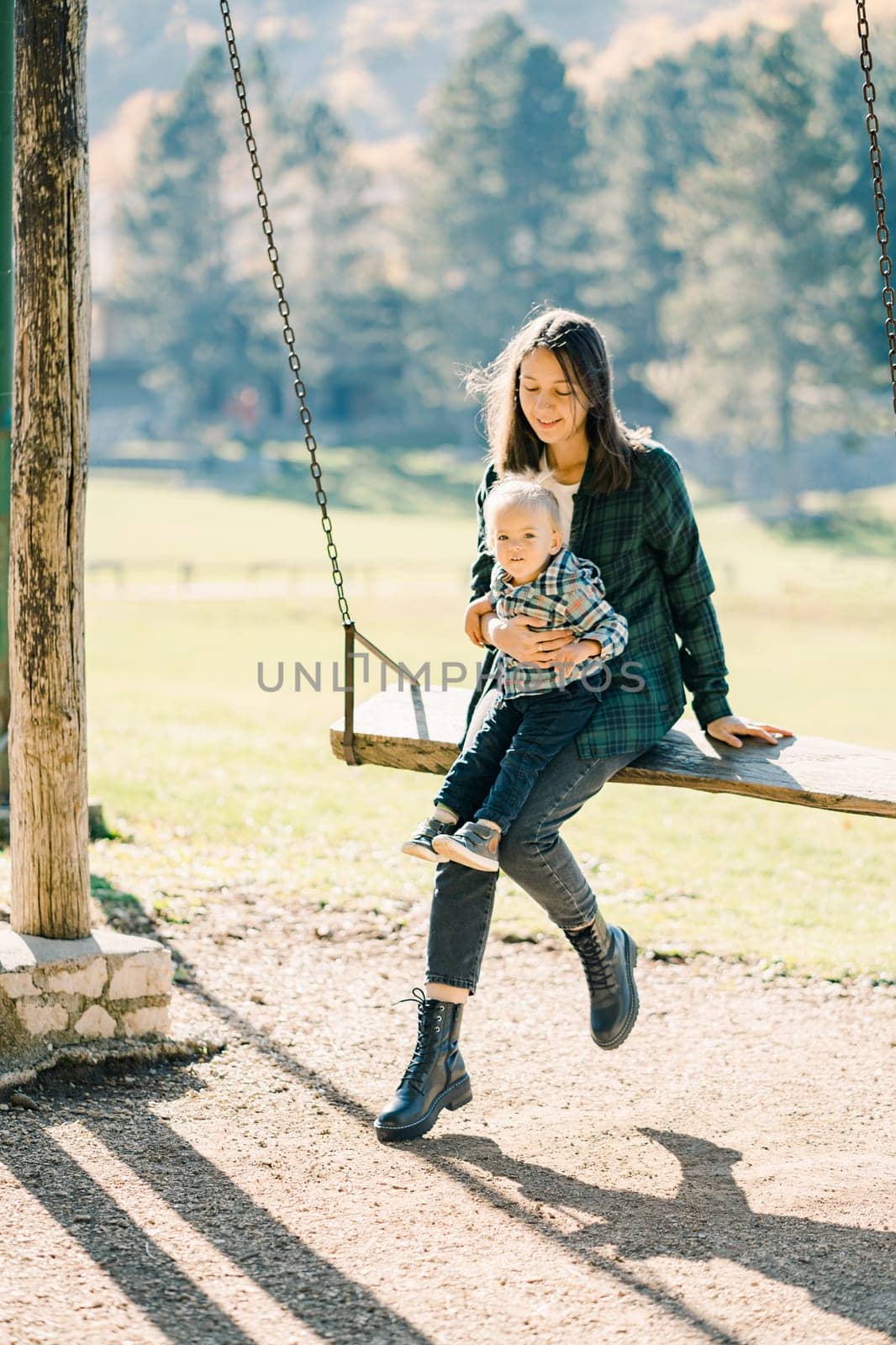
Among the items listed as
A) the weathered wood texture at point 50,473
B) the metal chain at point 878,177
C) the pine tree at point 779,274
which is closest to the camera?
the metal chain at point 878,177

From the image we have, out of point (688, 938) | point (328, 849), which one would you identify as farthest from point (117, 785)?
point (688, 938)

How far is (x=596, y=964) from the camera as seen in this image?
3.50 metres

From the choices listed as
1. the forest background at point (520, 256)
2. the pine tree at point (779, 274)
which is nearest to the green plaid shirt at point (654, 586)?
the pine tree at point (779, 274)

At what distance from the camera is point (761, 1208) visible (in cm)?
305

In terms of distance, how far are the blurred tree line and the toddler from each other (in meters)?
39.2

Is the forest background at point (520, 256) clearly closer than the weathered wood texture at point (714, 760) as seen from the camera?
No

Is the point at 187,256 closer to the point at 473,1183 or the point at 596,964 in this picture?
the point at 596,964

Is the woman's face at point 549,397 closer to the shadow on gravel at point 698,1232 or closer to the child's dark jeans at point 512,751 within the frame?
the child's dark jeans at point 512,751

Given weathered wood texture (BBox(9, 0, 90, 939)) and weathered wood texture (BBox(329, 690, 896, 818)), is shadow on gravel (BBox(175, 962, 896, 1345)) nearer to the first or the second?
weathered wood texture (BBox(329, 690, 896, 818))

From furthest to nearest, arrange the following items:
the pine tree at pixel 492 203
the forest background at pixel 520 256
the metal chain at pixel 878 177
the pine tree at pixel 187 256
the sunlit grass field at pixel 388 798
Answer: the pine tree at pixel 187 256 < the pine tree at pixel 492 203 < the forest background at pixel 520 256 < the sunlit grass field at pixel 388 798 < the metal chain at pixel 878 177

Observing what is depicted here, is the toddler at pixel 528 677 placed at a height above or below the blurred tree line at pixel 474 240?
below

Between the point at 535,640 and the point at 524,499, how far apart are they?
0.99ft

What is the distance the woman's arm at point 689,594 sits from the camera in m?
3.47

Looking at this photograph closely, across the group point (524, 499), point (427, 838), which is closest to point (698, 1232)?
Answer: point (427, 838)
